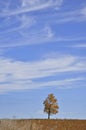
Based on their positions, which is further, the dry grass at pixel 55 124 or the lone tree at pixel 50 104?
the lone tree at pixel 50 104

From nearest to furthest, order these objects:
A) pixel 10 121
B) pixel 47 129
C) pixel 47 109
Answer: pixel 47 129 < pixel 10 121 < pixel 47 109

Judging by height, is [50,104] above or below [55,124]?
above

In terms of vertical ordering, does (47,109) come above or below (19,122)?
above

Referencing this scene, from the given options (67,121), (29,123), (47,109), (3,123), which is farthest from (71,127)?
(47,109)

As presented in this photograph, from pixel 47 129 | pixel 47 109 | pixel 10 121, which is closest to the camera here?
pixel 47 129

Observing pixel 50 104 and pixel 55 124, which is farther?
pixel 50 104

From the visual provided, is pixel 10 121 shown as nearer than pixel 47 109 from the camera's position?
Yes

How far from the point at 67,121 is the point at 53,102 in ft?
202

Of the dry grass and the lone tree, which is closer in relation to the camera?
the dry grass

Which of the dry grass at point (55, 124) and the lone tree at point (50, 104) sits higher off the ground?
the lone tree at point (50, 104)

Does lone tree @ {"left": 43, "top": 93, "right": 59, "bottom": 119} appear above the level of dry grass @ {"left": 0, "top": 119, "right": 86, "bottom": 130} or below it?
above

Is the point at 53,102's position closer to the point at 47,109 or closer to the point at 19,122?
the point at 47,109

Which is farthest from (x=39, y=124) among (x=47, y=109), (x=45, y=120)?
(x=47, y=109)

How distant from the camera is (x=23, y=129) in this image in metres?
25.4
